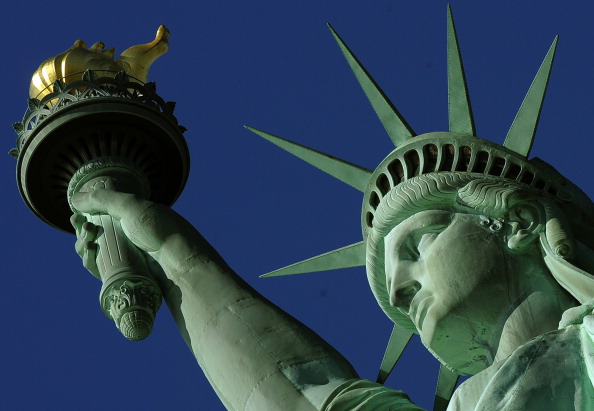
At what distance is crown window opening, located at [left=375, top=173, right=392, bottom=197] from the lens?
1418 cm

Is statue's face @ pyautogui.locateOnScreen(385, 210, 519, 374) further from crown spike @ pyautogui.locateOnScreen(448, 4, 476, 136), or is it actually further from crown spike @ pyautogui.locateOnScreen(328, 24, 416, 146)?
crown spike @ pyautogui.locateOnScreen(328, 24, 416, 146)

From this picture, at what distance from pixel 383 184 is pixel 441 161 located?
606mm

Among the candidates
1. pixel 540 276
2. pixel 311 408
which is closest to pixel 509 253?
pixel 540 276

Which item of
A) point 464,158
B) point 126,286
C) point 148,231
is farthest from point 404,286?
point 148,231

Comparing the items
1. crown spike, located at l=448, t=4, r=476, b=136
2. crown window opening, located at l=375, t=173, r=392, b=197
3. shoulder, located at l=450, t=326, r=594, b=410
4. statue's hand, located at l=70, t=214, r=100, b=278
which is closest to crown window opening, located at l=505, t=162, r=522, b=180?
crown spike, located at l=448, t=4, r=476, b=136

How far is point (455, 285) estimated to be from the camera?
1281 cm

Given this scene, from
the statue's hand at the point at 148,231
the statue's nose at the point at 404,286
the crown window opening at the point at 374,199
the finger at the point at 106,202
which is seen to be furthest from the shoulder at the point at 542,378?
the finger at the point at 106,202

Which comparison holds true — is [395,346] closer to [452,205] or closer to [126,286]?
[452,205]

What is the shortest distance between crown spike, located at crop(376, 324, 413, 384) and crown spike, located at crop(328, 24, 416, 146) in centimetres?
160

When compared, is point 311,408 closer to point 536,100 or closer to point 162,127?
point 536,100

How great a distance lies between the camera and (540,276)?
1280 cm

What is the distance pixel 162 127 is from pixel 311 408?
6.41m

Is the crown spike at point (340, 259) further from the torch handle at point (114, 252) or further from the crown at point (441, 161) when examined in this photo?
the torch handle at point (114, 252)

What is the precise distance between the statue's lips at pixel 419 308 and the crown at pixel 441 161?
2.78 ft
